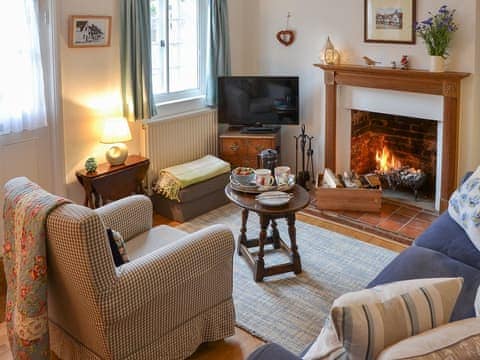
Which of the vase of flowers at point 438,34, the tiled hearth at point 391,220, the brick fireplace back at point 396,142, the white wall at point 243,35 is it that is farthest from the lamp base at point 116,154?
the vase of flowers at point 438,34

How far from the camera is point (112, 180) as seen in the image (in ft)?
14.7

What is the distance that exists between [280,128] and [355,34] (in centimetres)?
125

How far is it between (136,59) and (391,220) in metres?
2.56

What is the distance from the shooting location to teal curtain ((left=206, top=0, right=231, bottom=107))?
542 cm

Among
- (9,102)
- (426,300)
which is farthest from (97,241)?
(9,102)

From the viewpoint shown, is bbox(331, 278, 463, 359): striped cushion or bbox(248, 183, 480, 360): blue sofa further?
bbox(248, 183, 480, 360): blue sofa

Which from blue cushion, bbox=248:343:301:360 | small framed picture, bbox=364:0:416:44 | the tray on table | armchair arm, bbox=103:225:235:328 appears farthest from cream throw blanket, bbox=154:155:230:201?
blue cushion, bbox=248:343:301:360

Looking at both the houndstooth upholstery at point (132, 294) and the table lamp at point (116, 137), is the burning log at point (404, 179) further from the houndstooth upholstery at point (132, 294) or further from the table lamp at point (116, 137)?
the houndstooth upholstery at point (132, 294)

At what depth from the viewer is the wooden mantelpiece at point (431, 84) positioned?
4520 mm

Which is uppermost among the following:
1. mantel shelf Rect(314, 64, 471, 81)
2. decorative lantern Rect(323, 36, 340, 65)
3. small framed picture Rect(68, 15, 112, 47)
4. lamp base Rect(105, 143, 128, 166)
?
small framed picture Rect(68, 15, 112, 47)

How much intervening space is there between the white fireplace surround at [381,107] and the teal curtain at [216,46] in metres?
1.21

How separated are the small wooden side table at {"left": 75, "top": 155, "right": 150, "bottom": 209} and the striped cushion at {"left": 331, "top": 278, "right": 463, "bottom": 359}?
3.11 m

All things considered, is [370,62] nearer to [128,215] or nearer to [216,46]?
[216,46]

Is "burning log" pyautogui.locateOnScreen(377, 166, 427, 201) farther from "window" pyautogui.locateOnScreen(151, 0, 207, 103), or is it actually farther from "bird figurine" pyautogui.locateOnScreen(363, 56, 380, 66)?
"window" pyautogui.locateOnScreen(151, 0, 207, 103)
